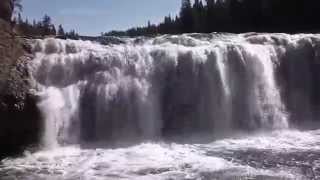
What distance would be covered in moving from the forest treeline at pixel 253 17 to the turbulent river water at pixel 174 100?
2024cm

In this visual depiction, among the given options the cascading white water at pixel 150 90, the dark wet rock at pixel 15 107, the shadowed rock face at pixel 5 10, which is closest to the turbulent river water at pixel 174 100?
the cascading white water at pixel 150 90

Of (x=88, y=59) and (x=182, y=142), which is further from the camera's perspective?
(x=88, y=59)

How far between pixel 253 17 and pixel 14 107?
1551 inches

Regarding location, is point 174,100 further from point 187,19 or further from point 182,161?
Answer: point 187,19

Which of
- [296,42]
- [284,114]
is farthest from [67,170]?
[296,42]

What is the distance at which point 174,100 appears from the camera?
57.3 feet

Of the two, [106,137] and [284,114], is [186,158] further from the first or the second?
[284,114]

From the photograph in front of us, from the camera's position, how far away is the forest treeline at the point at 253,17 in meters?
42.7

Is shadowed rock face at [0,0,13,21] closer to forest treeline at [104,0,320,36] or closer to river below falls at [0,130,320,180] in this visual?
river below falls at [0,130,320,180]

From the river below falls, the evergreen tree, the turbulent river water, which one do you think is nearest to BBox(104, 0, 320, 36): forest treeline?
the evergreen tree

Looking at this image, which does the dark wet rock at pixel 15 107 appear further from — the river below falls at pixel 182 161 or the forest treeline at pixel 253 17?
the forest treeline at pixel 253 17

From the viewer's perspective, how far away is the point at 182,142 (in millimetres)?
15805

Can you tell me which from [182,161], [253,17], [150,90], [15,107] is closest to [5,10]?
[15,107]

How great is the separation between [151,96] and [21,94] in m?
4.25
